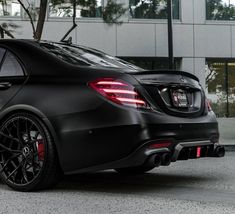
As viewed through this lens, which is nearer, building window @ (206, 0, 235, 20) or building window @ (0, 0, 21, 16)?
building window @ (0, 0, 21, 16)

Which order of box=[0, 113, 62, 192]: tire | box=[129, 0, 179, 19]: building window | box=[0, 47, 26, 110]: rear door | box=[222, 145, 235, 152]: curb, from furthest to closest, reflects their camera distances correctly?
box=[129, 0, 179, 19]: building window
box=[222, 145, 235, 152]: curb
box=[0, 47, 26, 110]: rear door
box=[0, 113, 62, 192]: tire

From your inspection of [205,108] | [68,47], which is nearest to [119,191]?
[205,108]

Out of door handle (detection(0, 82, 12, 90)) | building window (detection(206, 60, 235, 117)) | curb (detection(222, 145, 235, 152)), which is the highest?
door handle (detection(0, 82, 12, 90))

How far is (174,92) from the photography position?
586 centimetres

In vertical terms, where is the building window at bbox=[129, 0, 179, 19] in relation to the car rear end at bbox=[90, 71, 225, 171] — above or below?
above

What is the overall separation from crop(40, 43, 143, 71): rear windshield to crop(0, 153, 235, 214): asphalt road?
52.3 inches

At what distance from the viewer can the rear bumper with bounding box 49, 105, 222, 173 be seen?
539 centimetres

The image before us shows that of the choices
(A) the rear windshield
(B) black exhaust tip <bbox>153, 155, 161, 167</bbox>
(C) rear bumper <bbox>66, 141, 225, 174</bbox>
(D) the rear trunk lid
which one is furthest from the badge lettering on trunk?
(B) black exhaust tip <bbox>153, 155, 161, 167</bbox>

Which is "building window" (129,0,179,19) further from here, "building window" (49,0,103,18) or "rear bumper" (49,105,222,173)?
"rear bumper" (49,105,222,173)

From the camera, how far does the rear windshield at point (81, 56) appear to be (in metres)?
5.98

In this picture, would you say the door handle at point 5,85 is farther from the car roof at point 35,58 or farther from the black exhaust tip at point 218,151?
the black exhaust tip at point 218,151

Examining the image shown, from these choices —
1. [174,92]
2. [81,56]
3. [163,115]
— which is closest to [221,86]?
[81,56]

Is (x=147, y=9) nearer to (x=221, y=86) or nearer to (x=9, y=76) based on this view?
(x=221, y=86)

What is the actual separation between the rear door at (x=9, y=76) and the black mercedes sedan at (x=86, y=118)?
0.04 feet
